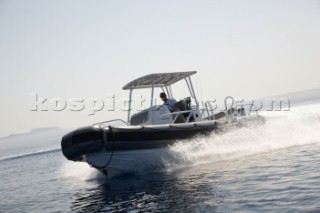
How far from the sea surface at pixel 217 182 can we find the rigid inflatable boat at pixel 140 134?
38cm

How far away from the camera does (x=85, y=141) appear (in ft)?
31.9

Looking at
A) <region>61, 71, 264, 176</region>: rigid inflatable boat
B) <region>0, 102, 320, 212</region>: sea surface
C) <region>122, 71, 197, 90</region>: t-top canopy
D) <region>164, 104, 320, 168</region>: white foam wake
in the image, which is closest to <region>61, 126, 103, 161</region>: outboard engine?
<region>61, 71, 264, 176</region>: rigid inflatable boat

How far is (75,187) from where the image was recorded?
10914 millimetres

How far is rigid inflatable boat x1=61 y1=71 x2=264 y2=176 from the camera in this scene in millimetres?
9812

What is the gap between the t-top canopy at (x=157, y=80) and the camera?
1194cm

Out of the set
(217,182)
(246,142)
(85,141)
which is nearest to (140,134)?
(85,141)

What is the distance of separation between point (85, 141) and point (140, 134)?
Result: 163cm

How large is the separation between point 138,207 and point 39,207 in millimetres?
3459

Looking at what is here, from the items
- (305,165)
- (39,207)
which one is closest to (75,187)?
(39,207)

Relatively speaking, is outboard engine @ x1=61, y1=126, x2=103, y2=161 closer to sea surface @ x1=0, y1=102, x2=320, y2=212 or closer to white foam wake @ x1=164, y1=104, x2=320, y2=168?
sea surface @ x1=0, y1=102, x2=320, y2=212

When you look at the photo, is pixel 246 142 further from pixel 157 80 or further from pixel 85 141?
pixel 85 141

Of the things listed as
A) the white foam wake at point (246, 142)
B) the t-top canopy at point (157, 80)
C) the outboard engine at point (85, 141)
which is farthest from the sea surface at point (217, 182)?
the t-top canopy at point (157, 80)

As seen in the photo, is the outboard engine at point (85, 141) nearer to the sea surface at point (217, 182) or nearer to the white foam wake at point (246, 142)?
the sea surface at point (217, 182)

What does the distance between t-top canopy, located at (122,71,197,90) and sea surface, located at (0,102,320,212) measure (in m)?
2.54
